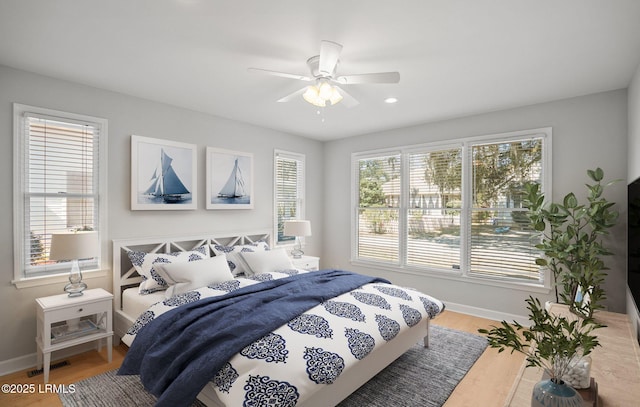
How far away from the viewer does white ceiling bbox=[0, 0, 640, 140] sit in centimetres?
200

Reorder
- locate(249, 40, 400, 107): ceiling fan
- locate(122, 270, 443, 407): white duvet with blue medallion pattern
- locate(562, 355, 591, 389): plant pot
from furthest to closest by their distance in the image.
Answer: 1. locate(249, 40, 400, 107): ceiling fan
2. locate(122, 270, 443, 407): white duvet with blue medallion pattern
3. locate(562, 355, 591, 389): plant pot

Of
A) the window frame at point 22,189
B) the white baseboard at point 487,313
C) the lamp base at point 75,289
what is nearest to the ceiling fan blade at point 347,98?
the window frame at point 22,189

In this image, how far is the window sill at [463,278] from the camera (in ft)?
12.6

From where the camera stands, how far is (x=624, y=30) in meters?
2.19

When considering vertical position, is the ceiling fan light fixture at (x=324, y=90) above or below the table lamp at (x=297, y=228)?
above

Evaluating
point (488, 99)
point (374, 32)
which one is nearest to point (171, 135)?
point (374, 32)

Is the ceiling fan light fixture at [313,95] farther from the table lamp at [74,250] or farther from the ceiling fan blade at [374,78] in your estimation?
the table lamp at [74,250]

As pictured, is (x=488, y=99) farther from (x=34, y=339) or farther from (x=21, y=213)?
(x=34, y=339)

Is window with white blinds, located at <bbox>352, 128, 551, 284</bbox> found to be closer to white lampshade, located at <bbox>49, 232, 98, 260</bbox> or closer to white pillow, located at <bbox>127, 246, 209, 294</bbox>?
white pillow, located at <bbox>127, 246, 209, 294</bbox>

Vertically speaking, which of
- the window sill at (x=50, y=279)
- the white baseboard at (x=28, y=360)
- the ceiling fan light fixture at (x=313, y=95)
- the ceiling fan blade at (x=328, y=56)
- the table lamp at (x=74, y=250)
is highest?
the ceiling fan blade at (x=328, y=56)

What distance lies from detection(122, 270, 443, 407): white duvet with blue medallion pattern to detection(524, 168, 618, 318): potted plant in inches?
55.2

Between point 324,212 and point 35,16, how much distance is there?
4.57 m

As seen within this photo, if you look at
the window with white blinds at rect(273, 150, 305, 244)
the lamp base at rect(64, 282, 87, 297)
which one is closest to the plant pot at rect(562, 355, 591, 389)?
the lamp base at rect(64, 282, 87, 297)

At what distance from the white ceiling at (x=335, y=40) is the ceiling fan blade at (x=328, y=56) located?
0.13 m
